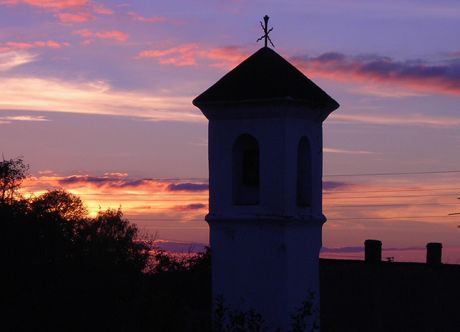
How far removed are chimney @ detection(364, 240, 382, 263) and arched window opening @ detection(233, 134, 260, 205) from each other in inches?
845

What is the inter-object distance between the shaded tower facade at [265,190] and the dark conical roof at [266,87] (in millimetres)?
22

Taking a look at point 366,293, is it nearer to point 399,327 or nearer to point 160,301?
point 399,327

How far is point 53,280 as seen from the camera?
116ft

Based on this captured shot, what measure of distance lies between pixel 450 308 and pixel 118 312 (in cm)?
1274

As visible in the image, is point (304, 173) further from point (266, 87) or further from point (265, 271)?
point (265, 271)

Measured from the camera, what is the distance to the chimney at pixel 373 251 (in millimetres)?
46219

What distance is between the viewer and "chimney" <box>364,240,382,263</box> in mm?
46219

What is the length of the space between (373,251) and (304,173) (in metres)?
21.4

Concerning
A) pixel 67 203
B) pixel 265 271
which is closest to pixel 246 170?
pixel 265 271

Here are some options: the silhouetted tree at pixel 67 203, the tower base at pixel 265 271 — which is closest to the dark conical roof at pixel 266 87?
the tower base at pixel 265 271

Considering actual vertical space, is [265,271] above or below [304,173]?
below

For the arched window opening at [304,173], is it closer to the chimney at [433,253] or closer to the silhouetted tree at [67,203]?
the chimney at [433,253]

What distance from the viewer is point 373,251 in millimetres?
46469

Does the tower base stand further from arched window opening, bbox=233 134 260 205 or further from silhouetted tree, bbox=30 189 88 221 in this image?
silhouetted tree, bbox=30 189 88 221
